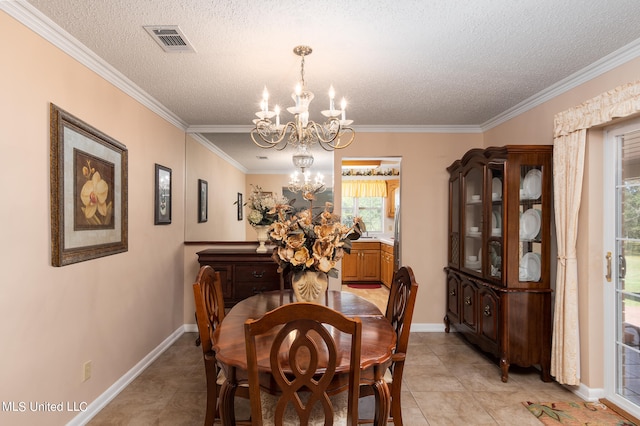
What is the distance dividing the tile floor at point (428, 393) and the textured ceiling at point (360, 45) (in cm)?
241

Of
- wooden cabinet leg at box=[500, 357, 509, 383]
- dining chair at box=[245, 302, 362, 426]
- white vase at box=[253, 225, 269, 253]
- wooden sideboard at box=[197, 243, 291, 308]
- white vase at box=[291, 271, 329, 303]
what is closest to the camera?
dining chair at box=[245, 302, 362, 426]

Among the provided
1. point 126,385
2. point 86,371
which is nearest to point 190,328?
point 126,385

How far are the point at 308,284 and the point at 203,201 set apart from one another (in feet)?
8.50

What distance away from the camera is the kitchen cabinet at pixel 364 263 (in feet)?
23.4

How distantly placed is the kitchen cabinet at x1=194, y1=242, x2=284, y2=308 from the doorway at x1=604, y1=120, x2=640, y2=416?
108 inches

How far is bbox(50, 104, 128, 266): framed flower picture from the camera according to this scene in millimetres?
2098

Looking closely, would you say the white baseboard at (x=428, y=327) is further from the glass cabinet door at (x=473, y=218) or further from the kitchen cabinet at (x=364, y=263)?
the kitchen cabinet at (x=364, y=263)

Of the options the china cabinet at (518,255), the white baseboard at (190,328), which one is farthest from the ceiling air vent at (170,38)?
the white baseboard at (190,328)

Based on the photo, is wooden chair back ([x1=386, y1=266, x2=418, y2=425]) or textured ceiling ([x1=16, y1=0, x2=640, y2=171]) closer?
textured ceiling ([x1=16, y1=0, x2=640, y2=171])

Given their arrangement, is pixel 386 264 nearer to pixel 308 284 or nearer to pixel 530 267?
pixel 530 267

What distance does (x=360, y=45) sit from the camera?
A: 2.28 m

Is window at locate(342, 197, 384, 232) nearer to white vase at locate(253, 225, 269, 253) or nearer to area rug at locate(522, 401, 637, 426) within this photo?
white vase at locate(253, 225, 269, 253)

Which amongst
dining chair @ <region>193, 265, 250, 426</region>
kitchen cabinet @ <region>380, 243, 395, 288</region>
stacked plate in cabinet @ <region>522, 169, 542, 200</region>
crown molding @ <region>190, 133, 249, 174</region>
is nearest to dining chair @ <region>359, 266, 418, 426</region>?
dining chair @ <region>193, 265, 250, 426</region>

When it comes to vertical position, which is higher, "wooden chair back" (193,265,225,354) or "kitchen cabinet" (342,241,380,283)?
"wooden chair back" (193,265,225,354)
